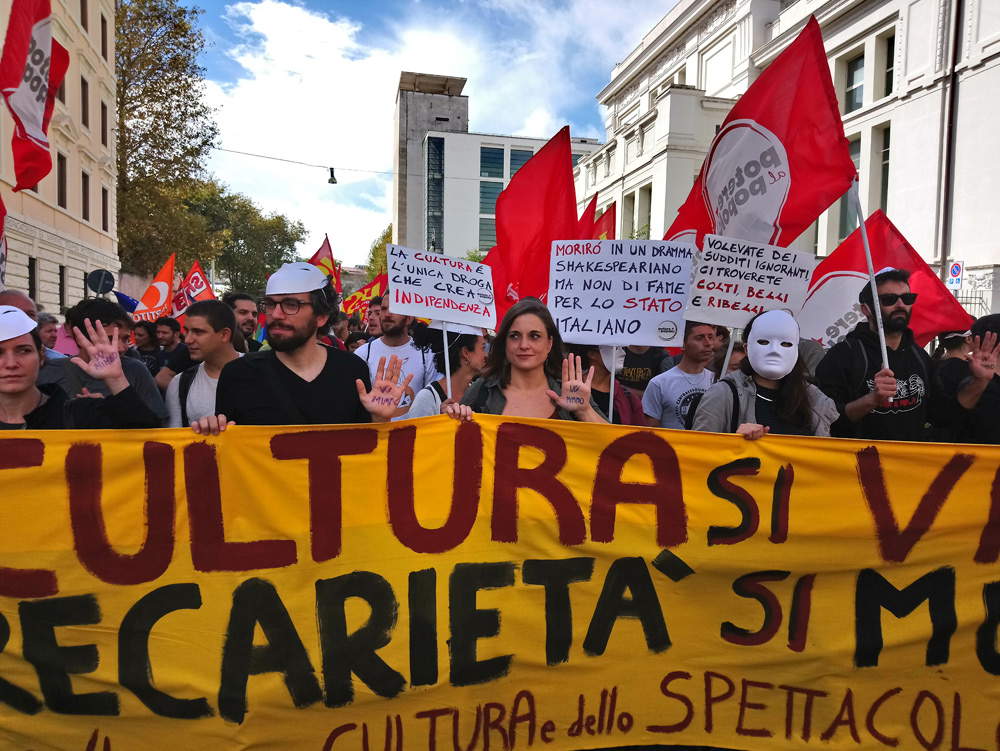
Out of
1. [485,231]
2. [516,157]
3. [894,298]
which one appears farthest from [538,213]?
[516,157]

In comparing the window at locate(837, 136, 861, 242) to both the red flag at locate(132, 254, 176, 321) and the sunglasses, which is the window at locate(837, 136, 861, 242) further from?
the sunglasses

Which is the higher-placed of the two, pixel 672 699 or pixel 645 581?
pixel 645 581

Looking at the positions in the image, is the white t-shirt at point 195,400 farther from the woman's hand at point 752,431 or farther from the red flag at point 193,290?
the red flag at point 193,290

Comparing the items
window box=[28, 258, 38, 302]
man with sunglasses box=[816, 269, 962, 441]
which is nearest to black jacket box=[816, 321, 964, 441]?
man with sunglasses box=[816, 269, 962, 441]

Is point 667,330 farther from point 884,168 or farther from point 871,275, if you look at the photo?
point 884,168

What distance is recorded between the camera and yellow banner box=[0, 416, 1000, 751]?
2600mm

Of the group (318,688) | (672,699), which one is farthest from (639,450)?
(318,688)

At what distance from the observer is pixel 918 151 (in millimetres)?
18281

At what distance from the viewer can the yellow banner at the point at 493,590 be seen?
8.53 ft

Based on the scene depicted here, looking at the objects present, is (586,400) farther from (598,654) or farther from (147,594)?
(147,594)

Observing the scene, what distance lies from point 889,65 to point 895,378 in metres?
19.3

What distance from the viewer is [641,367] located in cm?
536

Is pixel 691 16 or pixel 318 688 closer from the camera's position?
pixel 318 688

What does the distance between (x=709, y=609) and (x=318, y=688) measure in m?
1.46
